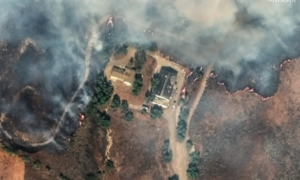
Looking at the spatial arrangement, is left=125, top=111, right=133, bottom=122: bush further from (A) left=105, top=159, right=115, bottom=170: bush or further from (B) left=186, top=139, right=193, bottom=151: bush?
(B) left=186, top=139, right=193, bottom=151: bush

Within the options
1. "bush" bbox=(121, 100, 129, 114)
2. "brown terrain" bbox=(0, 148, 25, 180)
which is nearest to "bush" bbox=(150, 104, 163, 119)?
"bush" bbox=(121, 100, 129, 114)

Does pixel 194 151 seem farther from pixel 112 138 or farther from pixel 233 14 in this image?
pixel 233 14

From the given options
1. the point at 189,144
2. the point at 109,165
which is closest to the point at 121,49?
the point at 109,165

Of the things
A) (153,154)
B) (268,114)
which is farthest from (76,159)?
(268,114)

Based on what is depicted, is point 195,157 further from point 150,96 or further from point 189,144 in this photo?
point 150,96

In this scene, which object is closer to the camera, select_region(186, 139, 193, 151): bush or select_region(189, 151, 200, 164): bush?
select_region(189, 151, 200, 164): bush

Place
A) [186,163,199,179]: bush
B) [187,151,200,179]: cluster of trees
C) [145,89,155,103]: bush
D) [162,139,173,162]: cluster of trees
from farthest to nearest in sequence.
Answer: [145,89,155,103]: bush < [162,139,173,162]: cluster of trees < [187,151,200,179]: cluster of trees < [186,163,199,179]: bush
